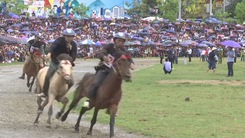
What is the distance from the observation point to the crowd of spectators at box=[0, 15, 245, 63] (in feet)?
212

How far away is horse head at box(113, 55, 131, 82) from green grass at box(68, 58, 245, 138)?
1624 mm

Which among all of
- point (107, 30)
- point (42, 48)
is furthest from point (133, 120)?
point (107, 30)

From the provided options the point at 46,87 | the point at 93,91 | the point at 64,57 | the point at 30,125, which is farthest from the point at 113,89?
the point at 30,125

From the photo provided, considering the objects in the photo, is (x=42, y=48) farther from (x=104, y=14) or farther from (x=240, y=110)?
(x=104, y=14)

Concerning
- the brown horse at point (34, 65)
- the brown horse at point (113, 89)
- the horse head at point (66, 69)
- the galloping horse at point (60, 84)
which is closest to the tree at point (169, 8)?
the brown horse at point (34, 65)

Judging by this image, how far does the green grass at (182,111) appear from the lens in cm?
1304

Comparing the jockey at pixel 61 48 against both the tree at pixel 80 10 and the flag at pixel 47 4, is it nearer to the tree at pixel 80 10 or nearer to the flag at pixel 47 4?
the tree at pixel 80 10

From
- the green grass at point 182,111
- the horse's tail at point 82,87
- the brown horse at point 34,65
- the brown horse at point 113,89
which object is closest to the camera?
the brown horse at point 113,89

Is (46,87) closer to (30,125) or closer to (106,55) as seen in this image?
(30,125)

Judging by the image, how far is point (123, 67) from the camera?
11547 mm

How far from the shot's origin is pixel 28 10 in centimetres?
10444

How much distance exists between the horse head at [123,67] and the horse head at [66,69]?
1595 millimetres

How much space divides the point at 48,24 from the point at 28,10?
29.8 metres

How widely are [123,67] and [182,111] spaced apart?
552cm
